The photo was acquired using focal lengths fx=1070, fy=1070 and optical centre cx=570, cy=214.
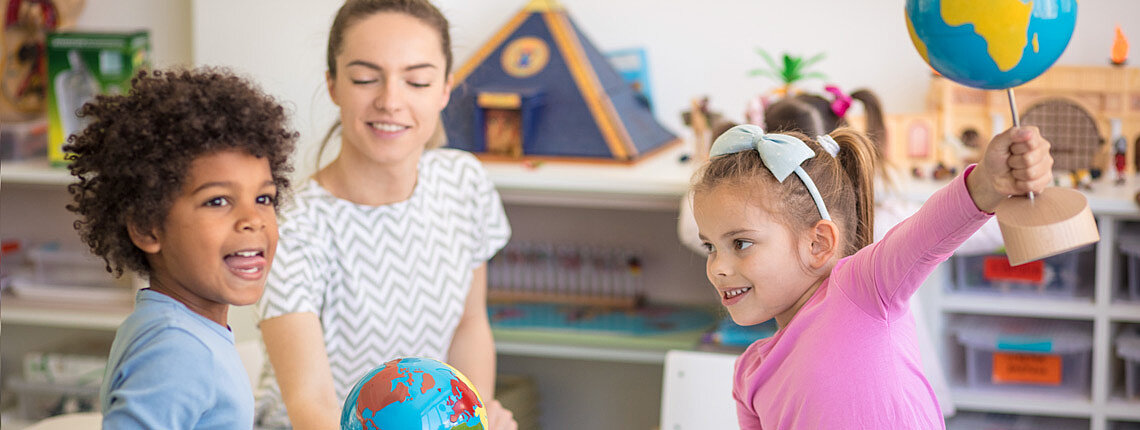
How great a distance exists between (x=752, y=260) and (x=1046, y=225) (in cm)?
40

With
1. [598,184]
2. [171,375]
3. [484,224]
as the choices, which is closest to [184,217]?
[171,375]

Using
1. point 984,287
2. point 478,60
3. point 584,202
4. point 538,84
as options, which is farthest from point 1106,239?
point 478,60

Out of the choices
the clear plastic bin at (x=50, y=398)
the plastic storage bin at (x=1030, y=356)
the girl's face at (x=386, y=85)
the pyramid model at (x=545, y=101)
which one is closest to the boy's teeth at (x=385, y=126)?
the girl's face at (x=386, y=85)

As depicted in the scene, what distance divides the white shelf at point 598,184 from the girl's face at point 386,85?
27.8 inches

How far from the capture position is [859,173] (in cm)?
123

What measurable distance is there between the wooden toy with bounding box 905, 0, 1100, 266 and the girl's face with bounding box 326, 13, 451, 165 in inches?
34.2

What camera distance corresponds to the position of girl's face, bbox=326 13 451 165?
1.58 m

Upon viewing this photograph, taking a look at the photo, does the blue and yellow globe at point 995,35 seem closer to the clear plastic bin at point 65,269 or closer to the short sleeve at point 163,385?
the short sleeve at point 163,385

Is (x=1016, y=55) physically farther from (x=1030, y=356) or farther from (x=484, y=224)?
(x=1030, y=356)

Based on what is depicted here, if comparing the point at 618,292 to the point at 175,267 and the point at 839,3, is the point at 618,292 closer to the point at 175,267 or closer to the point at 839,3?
the point at 839,3

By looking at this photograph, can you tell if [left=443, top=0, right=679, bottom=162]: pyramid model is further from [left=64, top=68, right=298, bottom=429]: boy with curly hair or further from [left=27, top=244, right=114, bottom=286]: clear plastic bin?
[left=64, top=68, right=298, bottom=429]: boy with curly hair

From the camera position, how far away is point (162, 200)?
1011 millimetres

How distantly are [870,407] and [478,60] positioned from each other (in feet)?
5.45

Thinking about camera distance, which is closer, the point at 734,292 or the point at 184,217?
the point at 184,217
